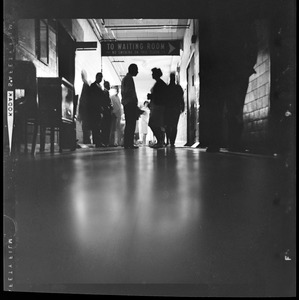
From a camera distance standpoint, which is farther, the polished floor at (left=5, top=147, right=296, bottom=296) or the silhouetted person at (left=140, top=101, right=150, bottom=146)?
the silhouetted person at (left=140, top=101, right=150, bottom=146)

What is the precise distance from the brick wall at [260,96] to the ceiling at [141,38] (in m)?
0.16

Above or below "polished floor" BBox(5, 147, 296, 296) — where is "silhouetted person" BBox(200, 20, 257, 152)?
above

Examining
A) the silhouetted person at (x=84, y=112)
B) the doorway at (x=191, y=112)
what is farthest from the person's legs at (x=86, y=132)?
the doorway at (x=191, y=112)

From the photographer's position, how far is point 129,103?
733mm

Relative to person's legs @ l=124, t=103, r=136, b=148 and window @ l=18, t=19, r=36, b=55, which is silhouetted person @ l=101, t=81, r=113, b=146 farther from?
window @ l=18, t=19, r=36, b=55

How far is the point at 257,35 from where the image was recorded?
666mm

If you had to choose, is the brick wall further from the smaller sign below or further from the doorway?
the smaller sign below

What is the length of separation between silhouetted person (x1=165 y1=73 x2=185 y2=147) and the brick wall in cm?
14

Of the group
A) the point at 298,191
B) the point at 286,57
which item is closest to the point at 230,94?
the point at 286,57

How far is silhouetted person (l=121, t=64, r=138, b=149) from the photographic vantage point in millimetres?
714

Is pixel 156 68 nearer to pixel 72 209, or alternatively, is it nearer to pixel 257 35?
pixel 257 35

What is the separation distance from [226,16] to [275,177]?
340 mm

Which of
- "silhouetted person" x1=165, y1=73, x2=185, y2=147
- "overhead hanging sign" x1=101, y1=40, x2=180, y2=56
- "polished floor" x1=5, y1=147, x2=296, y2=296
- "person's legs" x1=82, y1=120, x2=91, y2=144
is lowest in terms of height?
"polished floor" x1=5, y1=147, x2=296, y2=296

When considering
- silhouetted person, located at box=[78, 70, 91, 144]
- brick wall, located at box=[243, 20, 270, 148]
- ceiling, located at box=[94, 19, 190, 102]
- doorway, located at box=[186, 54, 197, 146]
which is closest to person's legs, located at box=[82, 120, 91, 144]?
silhouetted person, located at box=[78, 70, 91, 144]
